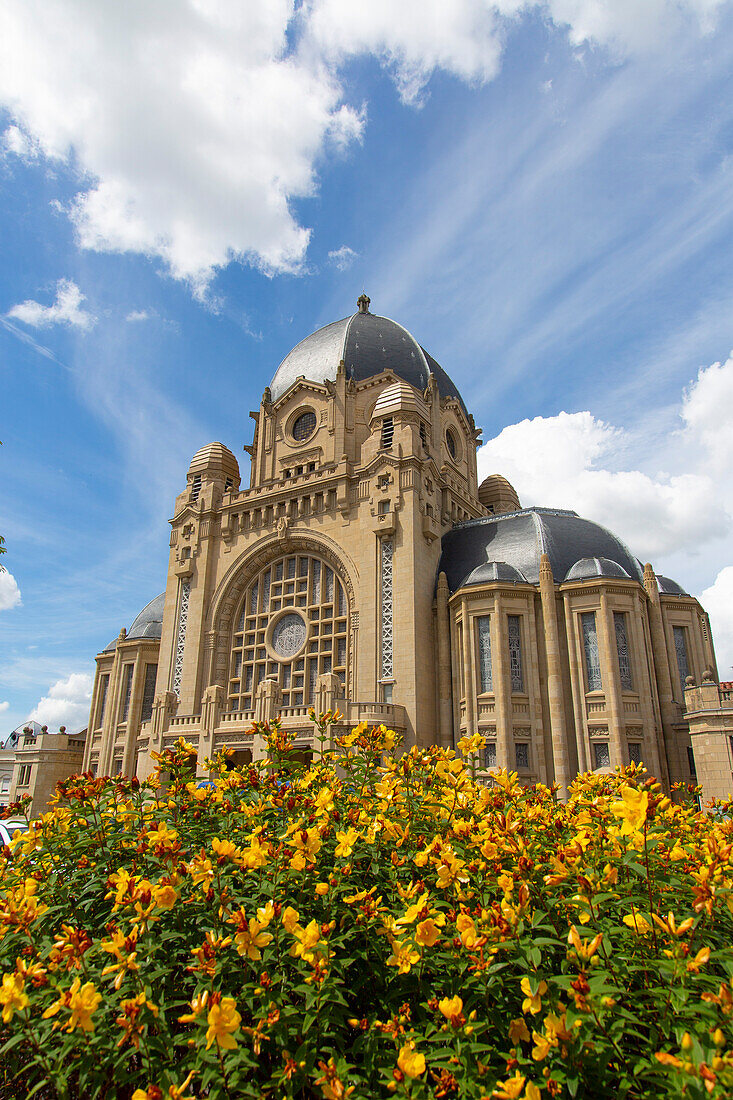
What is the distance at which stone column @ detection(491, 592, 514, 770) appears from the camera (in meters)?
26.8

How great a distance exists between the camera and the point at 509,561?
31484mm

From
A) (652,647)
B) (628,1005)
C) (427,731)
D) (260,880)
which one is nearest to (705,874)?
(628,1005)

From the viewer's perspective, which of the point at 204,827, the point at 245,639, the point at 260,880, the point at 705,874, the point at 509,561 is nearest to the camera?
the point at 705,874

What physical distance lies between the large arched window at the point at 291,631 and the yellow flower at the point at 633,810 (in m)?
26.7

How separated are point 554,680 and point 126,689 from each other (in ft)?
82.8

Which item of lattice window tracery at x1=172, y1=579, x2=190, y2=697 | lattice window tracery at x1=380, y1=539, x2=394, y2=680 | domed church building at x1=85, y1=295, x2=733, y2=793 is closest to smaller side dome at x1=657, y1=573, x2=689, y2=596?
domed church building at x1=85, y1=295, x2=733, y2=793

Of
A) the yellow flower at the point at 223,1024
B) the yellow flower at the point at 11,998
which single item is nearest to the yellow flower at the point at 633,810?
the yellow flower at the point at 223,1024

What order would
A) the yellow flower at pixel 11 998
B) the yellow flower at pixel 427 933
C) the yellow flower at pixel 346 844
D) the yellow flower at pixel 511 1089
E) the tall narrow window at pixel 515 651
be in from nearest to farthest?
1. the yellow flower at pixel 511 1089
2. the yellow flower at pixel 11 998
3. the yellow flower at pixel 427 933
4. the yellow flower at pixel 346 844
5. the tall narrow window at pixel 515 651

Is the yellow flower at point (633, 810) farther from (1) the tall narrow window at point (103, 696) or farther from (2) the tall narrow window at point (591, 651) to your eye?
(1) the tall narrow window at point (103, 696)

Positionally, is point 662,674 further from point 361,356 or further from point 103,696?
point 103,696

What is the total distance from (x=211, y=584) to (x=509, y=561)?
594 inches

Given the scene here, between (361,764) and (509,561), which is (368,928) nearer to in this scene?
(361,764)

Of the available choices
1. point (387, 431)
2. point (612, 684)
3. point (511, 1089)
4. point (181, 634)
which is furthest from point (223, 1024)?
point (181, 634)

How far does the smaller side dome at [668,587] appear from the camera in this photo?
30.1 meters
